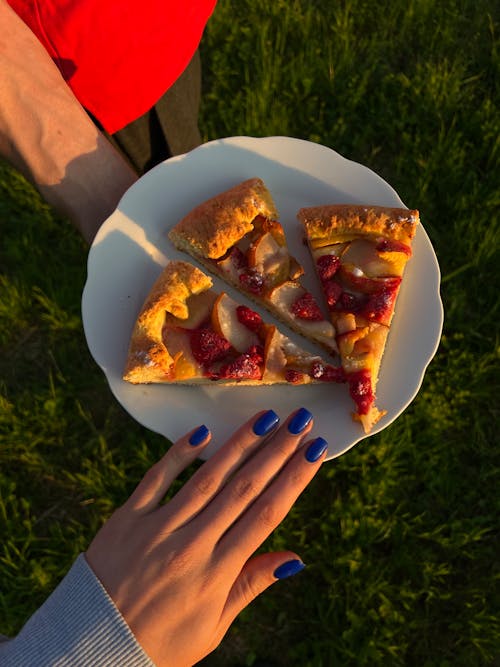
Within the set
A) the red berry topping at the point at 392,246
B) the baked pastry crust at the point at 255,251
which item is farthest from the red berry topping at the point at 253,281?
the red berry topping at the point at 392,246

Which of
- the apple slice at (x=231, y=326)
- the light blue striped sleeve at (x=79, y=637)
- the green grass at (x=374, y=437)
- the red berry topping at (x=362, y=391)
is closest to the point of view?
the light blue striped sleeve at (x=79, y=637)

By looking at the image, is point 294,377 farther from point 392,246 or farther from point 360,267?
point 392,246

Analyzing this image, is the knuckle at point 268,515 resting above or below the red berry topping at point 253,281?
below

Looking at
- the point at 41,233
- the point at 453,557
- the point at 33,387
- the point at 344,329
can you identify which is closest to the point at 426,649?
the point at 453,557

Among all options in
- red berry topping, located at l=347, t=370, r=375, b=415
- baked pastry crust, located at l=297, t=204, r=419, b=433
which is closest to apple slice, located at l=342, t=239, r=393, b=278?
baked pastry crust, located at l=297, t=204, r=419, b=433

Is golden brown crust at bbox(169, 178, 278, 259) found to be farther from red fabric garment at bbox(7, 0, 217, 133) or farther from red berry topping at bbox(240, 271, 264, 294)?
red fabric garment at bbox(7, 0, 217, 133)

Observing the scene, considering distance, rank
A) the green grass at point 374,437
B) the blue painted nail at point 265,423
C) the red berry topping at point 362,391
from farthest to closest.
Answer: the green grass at point 374,437 → the red berry topping at point 362,391 → the blue painted nail at point 265,423

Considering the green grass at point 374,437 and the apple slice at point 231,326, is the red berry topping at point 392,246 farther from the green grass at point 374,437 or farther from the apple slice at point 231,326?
the green grass at point 374,437

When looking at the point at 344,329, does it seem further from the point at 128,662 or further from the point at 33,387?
the point at 33,387
